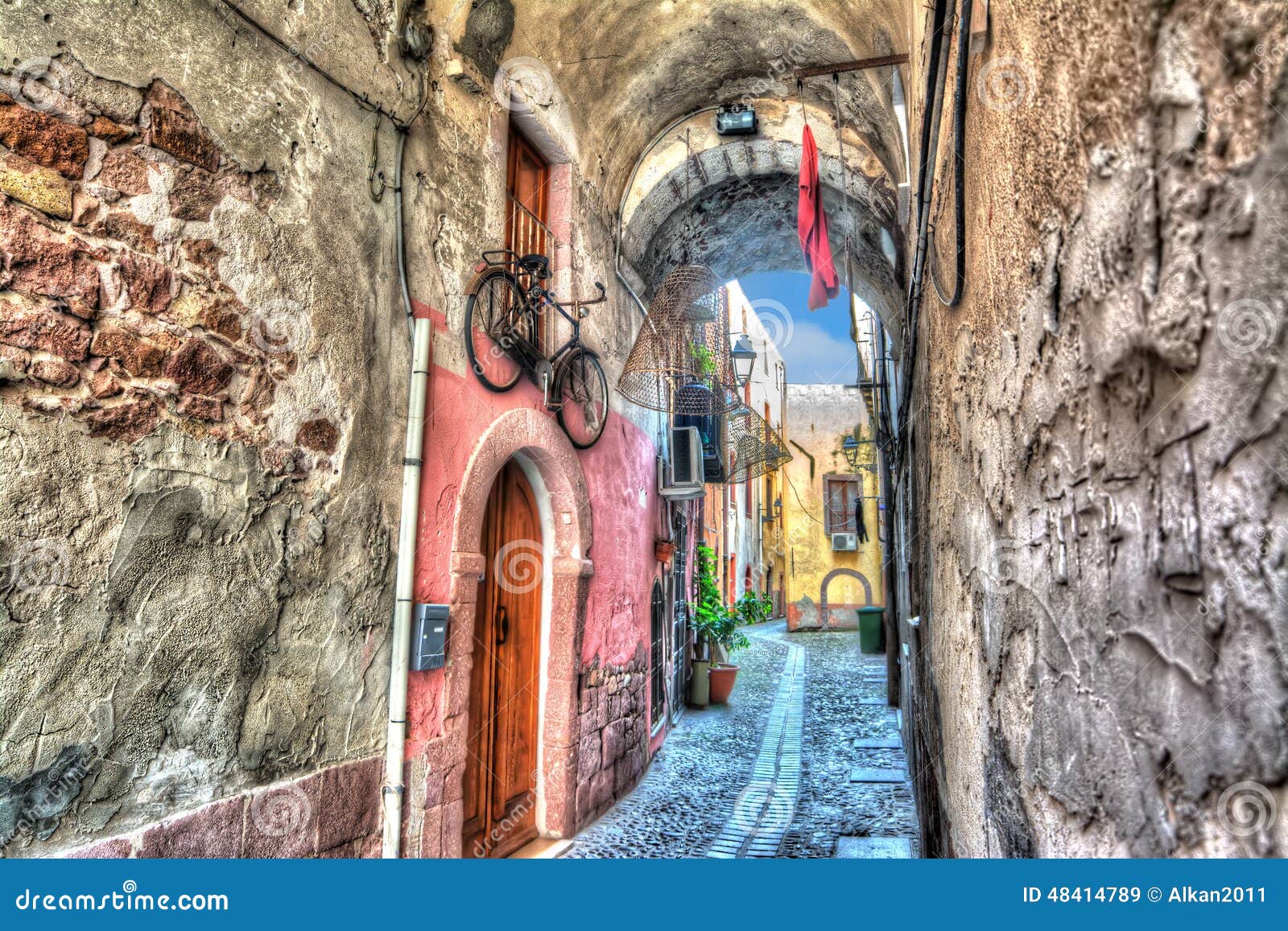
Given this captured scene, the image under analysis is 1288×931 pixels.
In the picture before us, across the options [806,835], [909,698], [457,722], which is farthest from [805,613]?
[457,722]

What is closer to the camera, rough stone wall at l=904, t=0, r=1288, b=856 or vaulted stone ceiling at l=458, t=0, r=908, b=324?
rough stone wall at l=904, t=0, r=1288, b=856

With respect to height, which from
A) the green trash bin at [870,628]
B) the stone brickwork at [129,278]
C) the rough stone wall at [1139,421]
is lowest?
the green trash bin at [870,628]

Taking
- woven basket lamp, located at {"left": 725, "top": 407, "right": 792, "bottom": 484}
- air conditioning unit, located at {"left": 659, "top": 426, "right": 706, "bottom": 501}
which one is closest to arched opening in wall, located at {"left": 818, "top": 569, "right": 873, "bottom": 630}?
woven basket lamp, located at {"left": 725, "top": 407, "right": 792, "bottom": 484}

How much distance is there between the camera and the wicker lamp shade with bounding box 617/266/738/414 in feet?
19.8

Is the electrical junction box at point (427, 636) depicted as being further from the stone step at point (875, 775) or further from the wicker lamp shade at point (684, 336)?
the stone step at point (875, 775)

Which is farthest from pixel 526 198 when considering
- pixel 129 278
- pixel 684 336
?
pixel 129 278

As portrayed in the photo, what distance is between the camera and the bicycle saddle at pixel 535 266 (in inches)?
174

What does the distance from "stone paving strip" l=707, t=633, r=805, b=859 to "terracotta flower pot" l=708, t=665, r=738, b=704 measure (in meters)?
0.67

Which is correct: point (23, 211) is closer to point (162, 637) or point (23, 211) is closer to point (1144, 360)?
point (162, 637)

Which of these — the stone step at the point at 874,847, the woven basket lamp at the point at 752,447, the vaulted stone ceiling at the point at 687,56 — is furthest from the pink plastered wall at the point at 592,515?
the vaulted stone ceiling at the point at 687,56

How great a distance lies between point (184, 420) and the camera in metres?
2.59

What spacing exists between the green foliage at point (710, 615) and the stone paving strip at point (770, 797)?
1090mm

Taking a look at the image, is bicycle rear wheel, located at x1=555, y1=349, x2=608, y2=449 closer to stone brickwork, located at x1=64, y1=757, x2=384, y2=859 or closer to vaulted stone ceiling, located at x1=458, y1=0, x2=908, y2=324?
vaulted stone ceiling, located at x1=458, y1=0, x2=908, y2=324

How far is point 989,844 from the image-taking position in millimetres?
1995
